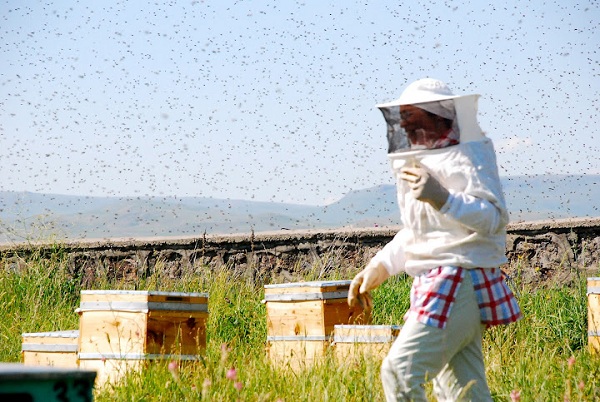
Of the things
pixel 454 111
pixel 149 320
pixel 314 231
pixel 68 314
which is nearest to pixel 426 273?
pixel 454 111

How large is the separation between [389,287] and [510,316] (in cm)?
502

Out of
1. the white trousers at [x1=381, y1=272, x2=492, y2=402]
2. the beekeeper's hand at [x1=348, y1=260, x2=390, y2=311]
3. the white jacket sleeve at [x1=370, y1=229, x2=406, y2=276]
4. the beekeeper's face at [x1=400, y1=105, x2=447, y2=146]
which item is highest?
the beekeeper's face at [x1=400, y1=105, x2=447, y2=146]

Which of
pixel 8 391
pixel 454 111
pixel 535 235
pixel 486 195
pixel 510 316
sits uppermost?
pixel 535 235

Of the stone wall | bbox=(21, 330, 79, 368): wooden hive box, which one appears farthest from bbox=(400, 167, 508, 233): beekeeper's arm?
the stone wall

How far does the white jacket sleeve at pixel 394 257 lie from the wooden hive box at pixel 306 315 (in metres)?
2.55

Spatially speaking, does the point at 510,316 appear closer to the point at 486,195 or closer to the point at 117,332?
the point at 486,195

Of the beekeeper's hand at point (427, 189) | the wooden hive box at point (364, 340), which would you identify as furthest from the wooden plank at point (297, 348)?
the beekeeper's hand at point (427, 189)

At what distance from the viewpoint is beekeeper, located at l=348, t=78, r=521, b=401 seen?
123 inches

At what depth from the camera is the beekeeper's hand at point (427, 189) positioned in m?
3.08

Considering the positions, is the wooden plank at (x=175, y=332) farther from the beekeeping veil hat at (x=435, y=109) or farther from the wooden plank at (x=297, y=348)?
the beekeeping veil hat at (x=435, y=109)

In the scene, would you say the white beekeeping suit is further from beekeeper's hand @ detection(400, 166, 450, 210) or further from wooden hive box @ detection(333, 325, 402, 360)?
wooden hive box @ detection(333, 325, 402, 360)

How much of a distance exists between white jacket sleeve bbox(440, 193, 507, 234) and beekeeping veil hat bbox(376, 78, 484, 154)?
0.90 feet

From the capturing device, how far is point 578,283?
7973 millimetres

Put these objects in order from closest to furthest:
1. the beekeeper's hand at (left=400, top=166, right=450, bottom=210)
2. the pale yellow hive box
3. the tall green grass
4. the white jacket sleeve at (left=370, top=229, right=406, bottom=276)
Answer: the beekeeper's hand at (left=400, top=166, right=450, bottom=210) < the white jacket sleeve at (left=370, top=229, right=406, bottom=276) < the tall green grass < the pale yellow hive box
